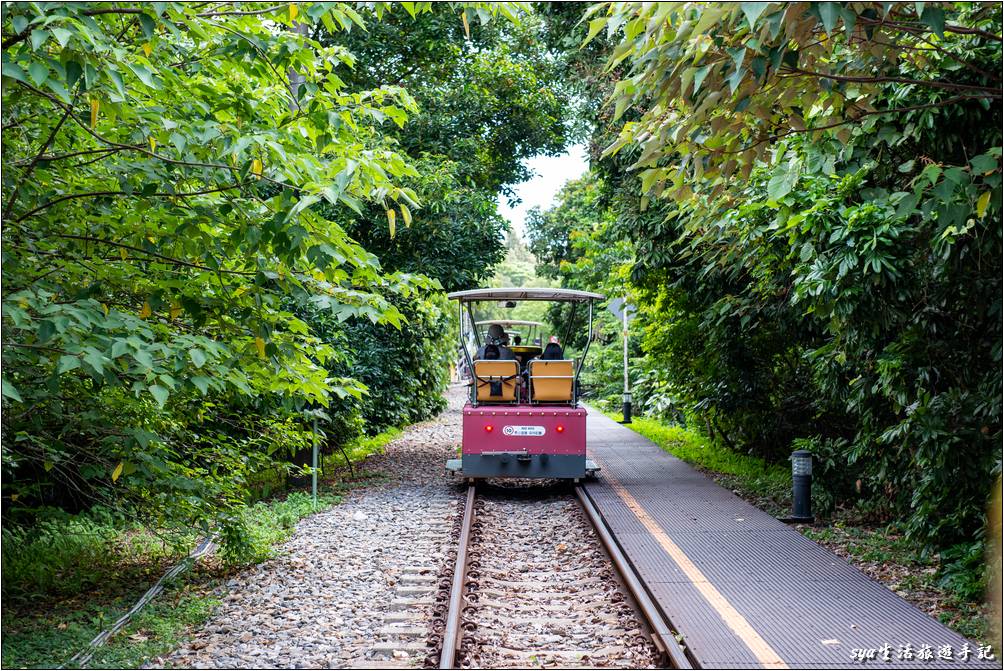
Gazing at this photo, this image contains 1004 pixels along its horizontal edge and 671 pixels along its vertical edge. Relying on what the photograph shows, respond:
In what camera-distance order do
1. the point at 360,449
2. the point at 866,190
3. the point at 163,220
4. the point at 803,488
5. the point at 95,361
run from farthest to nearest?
1. the point at 360,449
2. the point at 803,488
3. the point at 866,190
4. the point at 163,220
5. the point at 95,361

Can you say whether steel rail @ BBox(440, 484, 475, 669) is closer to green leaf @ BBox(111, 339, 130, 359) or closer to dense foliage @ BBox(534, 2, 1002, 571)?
green leaf @ BBox(111, 339, 130, 359)

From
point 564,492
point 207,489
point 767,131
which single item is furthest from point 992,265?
point 564,492

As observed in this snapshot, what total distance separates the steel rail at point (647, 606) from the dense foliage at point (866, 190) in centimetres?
245

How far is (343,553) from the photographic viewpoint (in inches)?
354

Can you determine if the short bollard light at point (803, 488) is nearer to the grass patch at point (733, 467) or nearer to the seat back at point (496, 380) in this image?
the grass patch at point (733, 467)

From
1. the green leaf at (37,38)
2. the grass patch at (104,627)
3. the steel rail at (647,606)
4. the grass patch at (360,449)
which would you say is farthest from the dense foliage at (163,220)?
the grass patch at (360,449)

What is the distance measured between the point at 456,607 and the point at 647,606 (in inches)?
57.2

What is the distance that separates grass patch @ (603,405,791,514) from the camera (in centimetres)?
1226

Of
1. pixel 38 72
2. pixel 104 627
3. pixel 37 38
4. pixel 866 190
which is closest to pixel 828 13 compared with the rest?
pixel 866 190

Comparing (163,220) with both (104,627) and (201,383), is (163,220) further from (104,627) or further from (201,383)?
(104,627)

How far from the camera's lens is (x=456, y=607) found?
6.71m

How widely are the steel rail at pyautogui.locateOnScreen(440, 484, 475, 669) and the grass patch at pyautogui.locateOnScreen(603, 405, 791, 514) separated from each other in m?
4.13

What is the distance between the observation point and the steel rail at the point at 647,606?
559 cm

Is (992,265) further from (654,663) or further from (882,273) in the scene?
(654,663)
